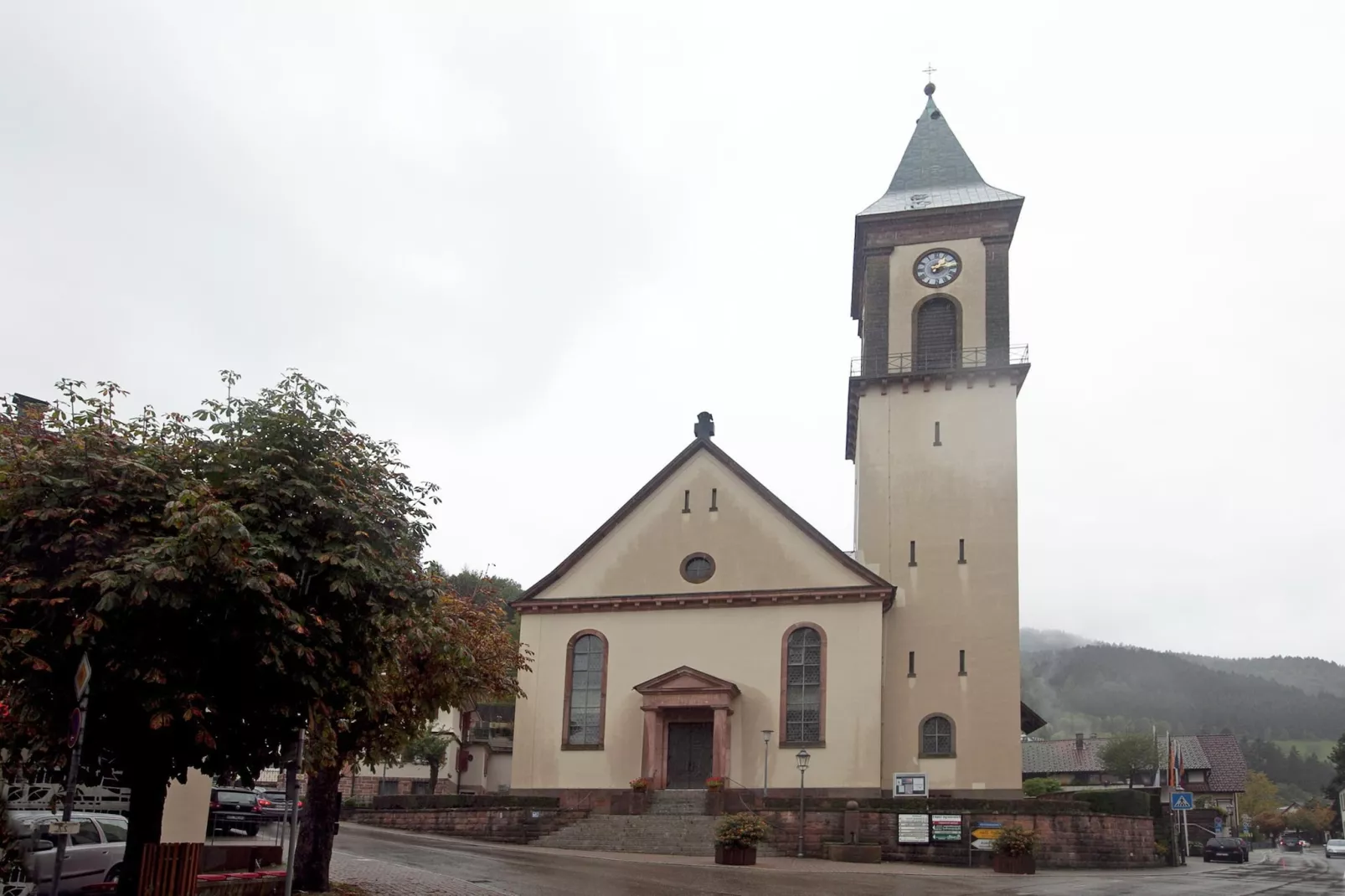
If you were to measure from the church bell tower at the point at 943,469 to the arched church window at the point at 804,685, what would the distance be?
8.36ft

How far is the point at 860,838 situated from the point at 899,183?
2592 cm

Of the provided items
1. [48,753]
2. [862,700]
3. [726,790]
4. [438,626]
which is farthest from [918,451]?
[48,753]

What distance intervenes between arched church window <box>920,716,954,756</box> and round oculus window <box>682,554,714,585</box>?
842cm

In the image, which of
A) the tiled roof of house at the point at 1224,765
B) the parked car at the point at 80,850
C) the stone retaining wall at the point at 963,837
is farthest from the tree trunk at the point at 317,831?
the tiled roof of house at the point at 1224,765

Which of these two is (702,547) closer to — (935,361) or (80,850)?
(935,361)

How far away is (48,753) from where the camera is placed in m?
13.9

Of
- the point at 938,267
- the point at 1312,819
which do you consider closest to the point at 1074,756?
the point at 1312,819

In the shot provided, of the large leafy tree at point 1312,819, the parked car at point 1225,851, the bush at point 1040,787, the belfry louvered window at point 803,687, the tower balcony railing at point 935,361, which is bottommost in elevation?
the large leafy tree at point 1312,819

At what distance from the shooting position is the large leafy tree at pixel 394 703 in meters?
15.7

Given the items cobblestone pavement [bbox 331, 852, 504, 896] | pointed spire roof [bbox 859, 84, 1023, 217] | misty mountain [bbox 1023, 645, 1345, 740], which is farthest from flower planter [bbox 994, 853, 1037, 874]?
misty mountain [bbox 1023, 645, 1345, 740]

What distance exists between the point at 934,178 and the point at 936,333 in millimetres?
7364

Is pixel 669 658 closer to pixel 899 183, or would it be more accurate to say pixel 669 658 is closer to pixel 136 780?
pixel 899 183

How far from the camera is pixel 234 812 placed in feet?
95.5

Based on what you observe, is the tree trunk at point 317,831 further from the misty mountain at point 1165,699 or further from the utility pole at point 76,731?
the misty mountain at point 1165,699
